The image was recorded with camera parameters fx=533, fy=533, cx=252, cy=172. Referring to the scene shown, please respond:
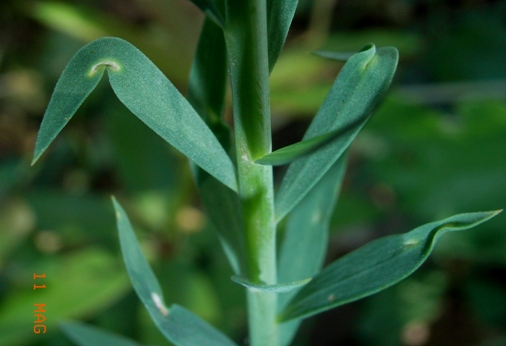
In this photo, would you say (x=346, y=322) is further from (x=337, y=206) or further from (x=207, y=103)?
(x=207, y=103)

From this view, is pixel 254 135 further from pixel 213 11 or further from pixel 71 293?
pixel 71 293

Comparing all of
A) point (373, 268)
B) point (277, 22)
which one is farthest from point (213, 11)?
point (373, 268)

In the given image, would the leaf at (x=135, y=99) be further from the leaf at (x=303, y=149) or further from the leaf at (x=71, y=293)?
the leaf at (x=71, y=293)

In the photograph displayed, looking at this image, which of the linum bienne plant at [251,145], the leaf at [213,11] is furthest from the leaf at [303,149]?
the leaf at [213,11]

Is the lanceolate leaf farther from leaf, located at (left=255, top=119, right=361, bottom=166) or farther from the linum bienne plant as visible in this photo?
leaf, located at (left=255, top=119, right=361, bottom=166)

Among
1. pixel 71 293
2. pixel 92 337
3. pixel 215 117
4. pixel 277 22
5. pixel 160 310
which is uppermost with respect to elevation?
pixel 277 22
